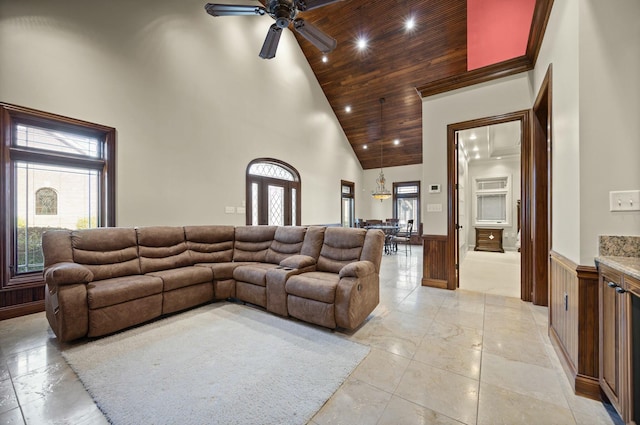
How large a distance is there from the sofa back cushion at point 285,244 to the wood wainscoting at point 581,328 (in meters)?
2.64

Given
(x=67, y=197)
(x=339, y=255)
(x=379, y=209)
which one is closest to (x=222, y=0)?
(x=67, y=197)

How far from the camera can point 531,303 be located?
324 centimetres

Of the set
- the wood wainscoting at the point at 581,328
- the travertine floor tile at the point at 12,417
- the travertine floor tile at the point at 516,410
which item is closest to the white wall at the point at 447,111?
the wood wainscoting at the point at 581,328

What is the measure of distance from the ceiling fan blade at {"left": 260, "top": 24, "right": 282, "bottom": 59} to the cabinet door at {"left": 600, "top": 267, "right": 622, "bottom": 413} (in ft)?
11.8

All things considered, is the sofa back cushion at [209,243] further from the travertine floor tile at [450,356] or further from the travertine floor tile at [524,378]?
the travertine floor tile at [524,378]

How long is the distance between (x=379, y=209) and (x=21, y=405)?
9.75 meters

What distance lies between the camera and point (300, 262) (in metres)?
3.03

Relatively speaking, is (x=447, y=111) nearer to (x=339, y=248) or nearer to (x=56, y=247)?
(x=339, y=248)

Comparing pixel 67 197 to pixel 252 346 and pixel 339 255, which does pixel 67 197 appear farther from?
pixel 339 255

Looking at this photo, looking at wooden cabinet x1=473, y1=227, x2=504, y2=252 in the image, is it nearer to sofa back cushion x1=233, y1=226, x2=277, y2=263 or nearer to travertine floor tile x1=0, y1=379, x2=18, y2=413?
sofa back cushion x1=233, y1=226, x2=277, y2=263

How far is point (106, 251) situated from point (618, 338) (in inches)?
172

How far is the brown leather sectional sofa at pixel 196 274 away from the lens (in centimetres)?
237

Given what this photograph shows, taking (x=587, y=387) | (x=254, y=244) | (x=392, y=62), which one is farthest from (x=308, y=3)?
(x=392, y=62)

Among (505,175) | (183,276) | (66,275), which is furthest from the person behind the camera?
(505,175)
